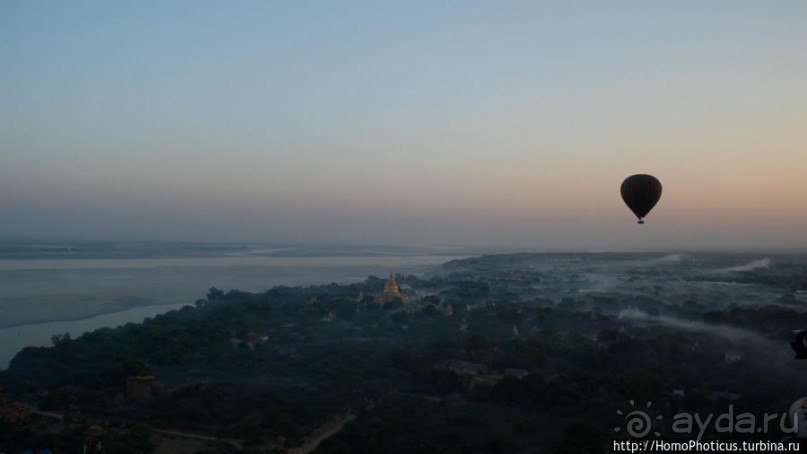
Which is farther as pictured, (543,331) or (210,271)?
(210,271)

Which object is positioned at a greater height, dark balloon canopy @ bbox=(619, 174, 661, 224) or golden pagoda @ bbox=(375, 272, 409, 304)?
dark balloon canopy @ bbox=(619, 174, 661, 224)

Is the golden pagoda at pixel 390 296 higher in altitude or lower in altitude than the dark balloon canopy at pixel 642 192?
lower

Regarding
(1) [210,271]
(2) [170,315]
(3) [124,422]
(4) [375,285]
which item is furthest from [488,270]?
(3) [124,422]

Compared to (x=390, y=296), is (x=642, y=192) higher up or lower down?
higher up

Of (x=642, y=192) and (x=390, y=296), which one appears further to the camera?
(x=390, y=296)

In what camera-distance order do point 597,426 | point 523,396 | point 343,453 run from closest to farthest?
point 343,453 → point 597,426 → point 523,396

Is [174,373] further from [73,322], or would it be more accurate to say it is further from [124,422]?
[73,322]

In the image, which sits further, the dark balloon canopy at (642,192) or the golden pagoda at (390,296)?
the golden pagoda at (390,296)

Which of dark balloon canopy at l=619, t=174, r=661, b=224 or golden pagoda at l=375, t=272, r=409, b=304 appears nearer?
dark balloon canopy at l=619, t=174, r=661, b=224
